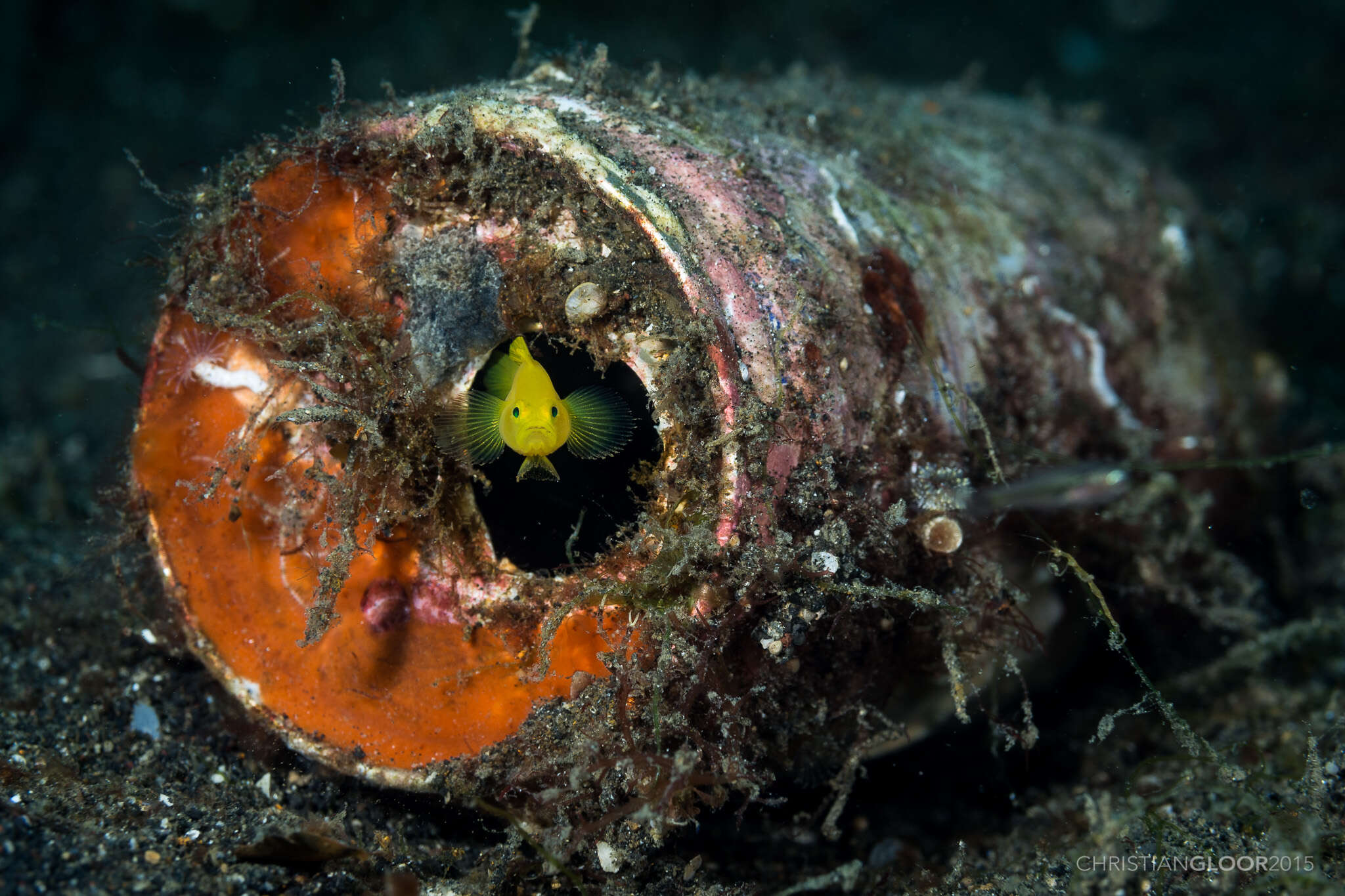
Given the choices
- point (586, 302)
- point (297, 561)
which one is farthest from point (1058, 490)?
point (297, 561)

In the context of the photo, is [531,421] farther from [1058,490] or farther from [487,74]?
[487,74]

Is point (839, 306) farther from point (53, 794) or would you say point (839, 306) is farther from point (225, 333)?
point (53, 794)

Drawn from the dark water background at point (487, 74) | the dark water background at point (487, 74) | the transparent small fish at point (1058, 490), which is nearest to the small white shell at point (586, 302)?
the transparent small fish at point (1058, 490)

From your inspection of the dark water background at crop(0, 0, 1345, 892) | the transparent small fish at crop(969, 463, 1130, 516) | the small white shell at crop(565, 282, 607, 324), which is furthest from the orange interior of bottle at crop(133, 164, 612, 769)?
the dark water background at crop(0, 0, 1345, 892)

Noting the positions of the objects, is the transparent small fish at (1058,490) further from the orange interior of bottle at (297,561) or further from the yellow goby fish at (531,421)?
the orange interior of bottle at (297,561)

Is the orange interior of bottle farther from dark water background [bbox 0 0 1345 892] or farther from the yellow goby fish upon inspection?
dark water background [bbox 0 0 1345 892]

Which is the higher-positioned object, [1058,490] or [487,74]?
[487,74]

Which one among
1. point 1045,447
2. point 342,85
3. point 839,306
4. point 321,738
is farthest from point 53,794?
point 1045,447
